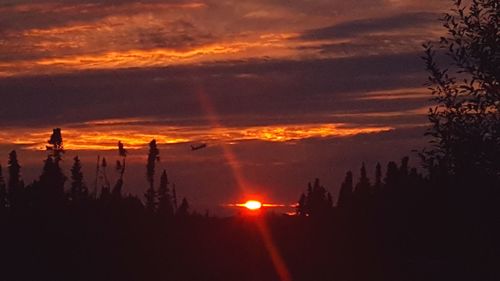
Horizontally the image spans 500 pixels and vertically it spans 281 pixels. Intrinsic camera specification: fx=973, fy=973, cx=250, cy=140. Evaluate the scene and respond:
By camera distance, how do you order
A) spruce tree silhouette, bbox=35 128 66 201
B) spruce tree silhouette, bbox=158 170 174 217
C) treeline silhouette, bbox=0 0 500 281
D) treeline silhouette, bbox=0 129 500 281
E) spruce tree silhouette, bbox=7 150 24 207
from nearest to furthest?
treeline silhouette, bbox=0 0 500 281, treeline silhouette, bbox=0 129 500 281, spruce tree silhouette, bbox=35 128 66 201, spruce tree silhouette, bbox=7 150 24 207, spruce tree silhouette, bbox=158 170 174 217

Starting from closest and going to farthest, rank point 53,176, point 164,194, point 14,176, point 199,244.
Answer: point 199,244 → point 53,176 → point 14,176 → point 164,194

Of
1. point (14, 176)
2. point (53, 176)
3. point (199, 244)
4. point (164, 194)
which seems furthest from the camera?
point (164, 194)

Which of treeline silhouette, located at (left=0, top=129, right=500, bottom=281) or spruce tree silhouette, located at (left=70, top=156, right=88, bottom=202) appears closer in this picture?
treeline silhouette, located at (left=0, top=129, right=500, bottom=281)

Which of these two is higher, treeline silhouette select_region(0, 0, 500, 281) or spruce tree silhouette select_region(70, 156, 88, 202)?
spruce tree silhouette select_region(70, 156, 88, 202)

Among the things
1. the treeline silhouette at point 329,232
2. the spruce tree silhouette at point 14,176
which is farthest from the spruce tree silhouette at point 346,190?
the spruce tree silhouette at point 14,176

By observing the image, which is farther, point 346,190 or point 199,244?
point 346,190

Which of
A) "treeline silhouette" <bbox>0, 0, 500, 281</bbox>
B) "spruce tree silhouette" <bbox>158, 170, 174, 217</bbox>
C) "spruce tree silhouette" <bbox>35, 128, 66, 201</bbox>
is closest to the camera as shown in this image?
"treeline silhouette" <bbox>0, 0, 500, 281</bbox>

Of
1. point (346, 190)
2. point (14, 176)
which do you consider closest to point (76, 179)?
point (14, 176)

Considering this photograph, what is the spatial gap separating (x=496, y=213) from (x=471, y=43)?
4311 mm

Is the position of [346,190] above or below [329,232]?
above

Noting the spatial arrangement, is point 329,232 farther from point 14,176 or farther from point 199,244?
point 14,176

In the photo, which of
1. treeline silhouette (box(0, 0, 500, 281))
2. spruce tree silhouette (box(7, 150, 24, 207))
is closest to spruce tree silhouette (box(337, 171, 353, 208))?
treeline silhouette (box(0, 0, 500, 281))

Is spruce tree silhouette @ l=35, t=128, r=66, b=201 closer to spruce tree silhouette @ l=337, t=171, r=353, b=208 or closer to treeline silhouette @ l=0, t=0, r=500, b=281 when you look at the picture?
treeline silhouette @ l=0, t=0, r=500, b=281

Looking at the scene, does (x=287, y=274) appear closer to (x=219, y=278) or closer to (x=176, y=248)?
(x=219, y=278)
